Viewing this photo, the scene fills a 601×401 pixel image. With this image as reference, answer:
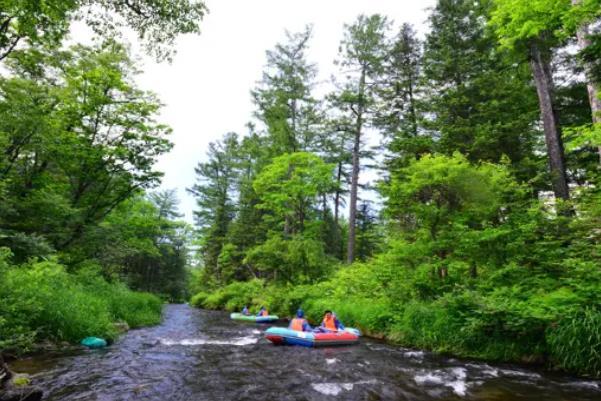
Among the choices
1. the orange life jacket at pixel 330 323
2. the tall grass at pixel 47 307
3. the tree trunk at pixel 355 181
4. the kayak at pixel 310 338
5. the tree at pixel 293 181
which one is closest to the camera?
the tall grass at pixel 47 307

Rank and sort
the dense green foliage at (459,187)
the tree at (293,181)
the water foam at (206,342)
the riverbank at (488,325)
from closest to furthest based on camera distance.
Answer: the riverbank at (488,325) < the dense green foliage at (459,187) < the water foam at (206,342) < the tree at (293,181)

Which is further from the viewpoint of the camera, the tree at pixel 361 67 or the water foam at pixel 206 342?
the tree at pixel 361 67

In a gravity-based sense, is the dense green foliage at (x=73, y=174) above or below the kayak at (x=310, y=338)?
above

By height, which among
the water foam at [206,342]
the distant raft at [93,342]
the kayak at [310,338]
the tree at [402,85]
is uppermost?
the tree at [402,85]

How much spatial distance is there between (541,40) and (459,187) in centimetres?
673

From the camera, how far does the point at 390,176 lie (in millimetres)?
15727

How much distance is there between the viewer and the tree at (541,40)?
378 inches

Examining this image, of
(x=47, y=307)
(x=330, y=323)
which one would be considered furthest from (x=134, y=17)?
(x=330, y=323)

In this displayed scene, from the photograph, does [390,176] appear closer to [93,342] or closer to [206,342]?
[206,342]

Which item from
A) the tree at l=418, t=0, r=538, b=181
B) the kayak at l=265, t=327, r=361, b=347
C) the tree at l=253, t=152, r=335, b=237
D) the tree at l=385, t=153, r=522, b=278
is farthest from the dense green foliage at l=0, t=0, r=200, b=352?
the tree at l=418, t=0, r=538, b=181

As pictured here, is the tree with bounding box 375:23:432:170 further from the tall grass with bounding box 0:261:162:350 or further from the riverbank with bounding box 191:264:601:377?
the tall grass with bounding box 0:261:162:350

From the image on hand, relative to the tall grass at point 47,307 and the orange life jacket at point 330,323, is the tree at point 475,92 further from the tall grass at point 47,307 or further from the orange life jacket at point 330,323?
the tall grass at point 47,307

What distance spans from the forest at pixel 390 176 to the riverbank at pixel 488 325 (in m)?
0.04

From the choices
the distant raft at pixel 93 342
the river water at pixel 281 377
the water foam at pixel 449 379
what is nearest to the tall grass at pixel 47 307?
the distant raft at pixel 93 342
